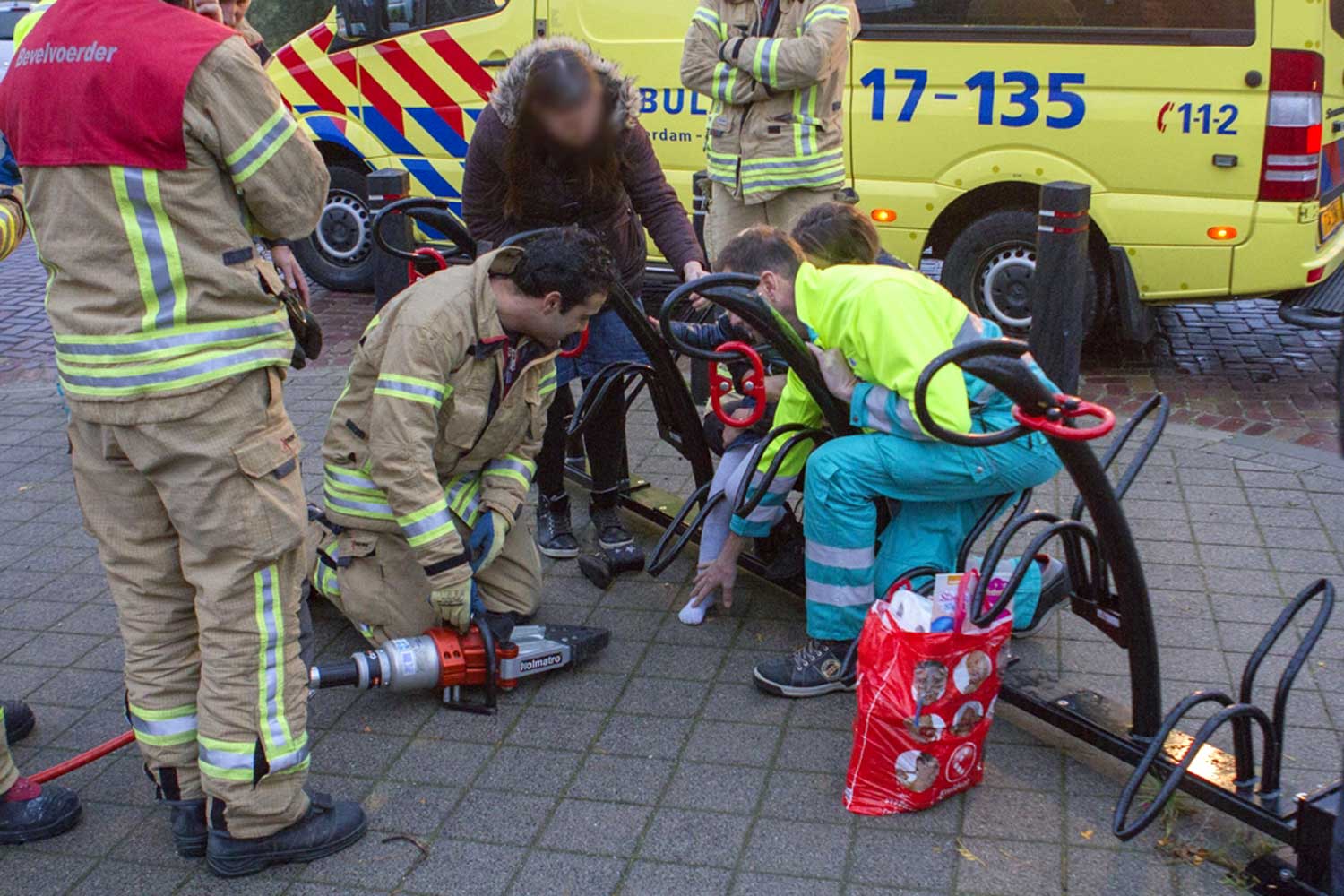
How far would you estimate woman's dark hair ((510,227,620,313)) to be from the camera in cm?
354

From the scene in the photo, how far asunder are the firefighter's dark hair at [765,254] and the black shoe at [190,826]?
1901 millimetres

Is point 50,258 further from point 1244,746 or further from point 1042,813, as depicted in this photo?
point 1244,746

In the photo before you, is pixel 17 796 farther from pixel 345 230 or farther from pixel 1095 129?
pixel 345 230

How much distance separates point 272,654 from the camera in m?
3.02

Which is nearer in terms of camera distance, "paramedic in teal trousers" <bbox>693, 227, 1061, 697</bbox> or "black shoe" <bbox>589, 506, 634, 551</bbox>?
"paramedic in teal trousers" <bbox>693, 227, 1061, 697</bbox>

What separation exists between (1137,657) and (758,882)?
96 centimetres

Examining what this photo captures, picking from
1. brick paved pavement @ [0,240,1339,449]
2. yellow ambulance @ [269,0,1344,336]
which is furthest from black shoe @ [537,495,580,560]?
yellow ambulance @ [269,0,1344,336]

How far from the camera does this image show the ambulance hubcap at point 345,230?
26.5 ft

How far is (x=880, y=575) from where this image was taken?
365 centimetres

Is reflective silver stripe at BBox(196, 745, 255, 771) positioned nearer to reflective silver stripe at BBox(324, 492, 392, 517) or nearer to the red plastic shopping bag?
reflective silver stripe at BBox(324, 492, 392, 517)

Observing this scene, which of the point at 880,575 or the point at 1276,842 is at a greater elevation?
the point at 880,575

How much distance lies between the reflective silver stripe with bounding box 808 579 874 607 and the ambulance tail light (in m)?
3.42

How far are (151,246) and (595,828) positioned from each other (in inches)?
62.7

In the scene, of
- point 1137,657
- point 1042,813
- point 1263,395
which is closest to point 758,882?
point 1042,813
